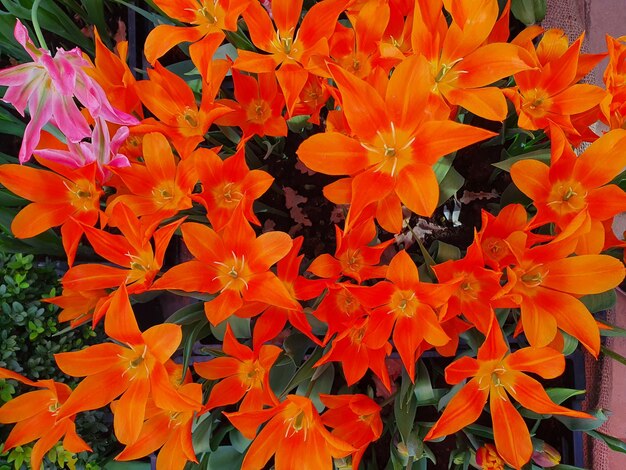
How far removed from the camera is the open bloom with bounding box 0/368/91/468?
2.13 ft

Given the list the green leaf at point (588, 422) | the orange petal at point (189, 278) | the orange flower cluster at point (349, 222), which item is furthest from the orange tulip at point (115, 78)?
the green leaf at point (588, 422)

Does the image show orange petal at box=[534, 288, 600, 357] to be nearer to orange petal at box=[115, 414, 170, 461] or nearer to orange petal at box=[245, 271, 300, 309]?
orange petal at box=[245, 271, 300, 309]

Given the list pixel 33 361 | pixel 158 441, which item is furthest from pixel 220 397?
pixel 33 361

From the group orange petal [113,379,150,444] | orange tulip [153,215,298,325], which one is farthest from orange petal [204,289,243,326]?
orange petal [113,379,150,444]

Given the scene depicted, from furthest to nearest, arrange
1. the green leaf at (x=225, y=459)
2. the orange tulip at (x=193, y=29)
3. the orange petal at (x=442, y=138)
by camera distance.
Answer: the green leaf at (x=225, y=459), the orange tulip at (x=193, y=29), the orange petal at (x=442, y=138)

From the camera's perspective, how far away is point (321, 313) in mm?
607

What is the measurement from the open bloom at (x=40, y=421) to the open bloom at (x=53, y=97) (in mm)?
311

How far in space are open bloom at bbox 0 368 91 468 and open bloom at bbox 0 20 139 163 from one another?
0.31 m

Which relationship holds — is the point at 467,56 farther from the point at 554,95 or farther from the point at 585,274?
the point at 585,274

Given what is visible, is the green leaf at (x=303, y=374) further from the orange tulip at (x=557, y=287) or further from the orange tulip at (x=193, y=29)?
the orange tulip at (x=193, y=29)

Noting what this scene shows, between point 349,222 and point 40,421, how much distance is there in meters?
0.49

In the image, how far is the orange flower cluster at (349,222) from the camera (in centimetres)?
52

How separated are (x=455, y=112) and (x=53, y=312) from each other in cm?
71

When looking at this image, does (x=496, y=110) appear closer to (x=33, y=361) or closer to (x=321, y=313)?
(x=321, y=313)
